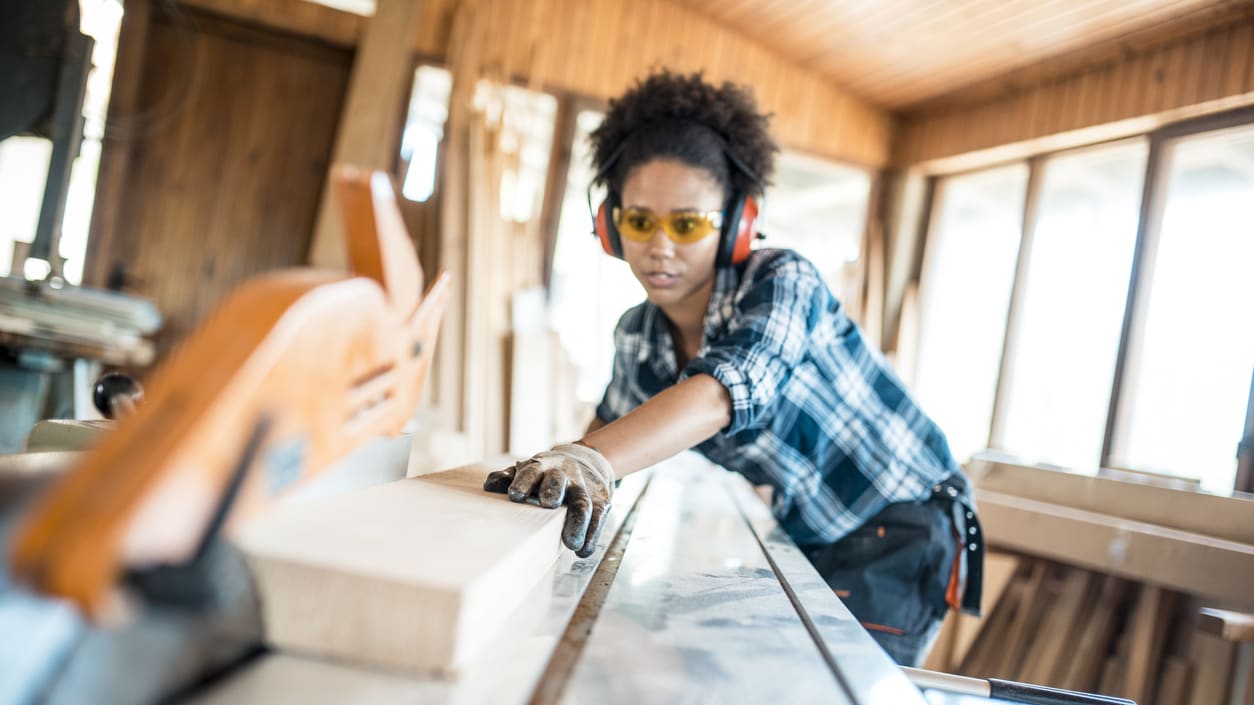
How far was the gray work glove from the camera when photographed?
3.86 feet

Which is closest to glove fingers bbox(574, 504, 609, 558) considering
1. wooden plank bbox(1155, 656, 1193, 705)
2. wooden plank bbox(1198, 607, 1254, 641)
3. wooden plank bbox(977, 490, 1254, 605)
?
wooden plank bbox(1198, 607, 1254, 641)

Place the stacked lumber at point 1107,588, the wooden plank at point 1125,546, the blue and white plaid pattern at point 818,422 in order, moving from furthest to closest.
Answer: the stacked lumber at point 1107,588 → the wooden plank at point 1125,546 → the blue and white plaid pattern at point 818,422

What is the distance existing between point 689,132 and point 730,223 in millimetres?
248

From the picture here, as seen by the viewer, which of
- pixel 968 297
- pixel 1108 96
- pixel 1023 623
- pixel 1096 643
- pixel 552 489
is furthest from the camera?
pixel 968 297

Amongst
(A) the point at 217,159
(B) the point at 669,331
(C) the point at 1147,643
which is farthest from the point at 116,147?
(C) the point at 1147,643

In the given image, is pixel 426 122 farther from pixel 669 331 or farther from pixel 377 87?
pixel 669 331

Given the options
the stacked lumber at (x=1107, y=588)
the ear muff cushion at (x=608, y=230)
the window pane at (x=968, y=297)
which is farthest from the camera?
the window pane at (x=968, y=297)

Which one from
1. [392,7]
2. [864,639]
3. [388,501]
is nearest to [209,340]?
[388,501]

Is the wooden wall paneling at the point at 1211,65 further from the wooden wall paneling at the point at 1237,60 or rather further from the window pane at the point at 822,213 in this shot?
the window pane at the point at 822,213

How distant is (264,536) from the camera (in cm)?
72

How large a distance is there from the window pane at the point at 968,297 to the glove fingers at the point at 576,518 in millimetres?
5502

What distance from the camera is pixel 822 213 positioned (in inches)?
270

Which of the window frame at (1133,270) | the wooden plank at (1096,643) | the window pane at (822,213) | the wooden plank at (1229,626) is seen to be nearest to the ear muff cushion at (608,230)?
the wooden plank at (1229,626)

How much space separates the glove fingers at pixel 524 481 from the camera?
1.16 metres
